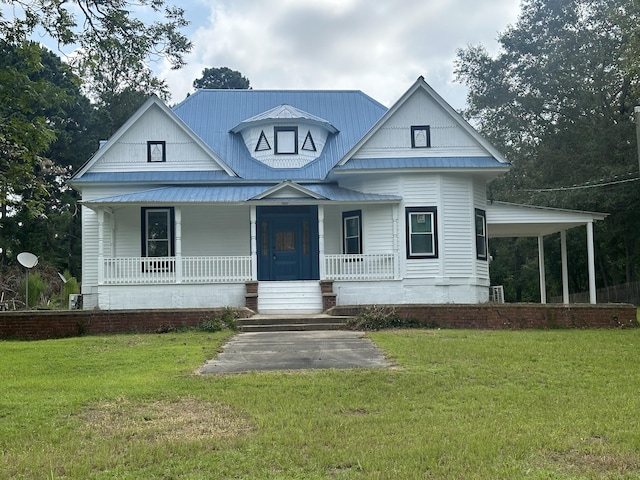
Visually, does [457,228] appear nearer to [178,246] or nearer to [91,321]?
[178,246]

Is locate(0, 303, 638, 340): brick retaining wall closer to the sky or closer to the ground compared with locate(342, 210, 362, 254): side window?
closer to the ground

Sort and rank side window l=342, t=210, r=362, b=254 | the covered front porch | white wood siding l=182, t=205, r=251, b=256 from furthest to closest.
Answer: white wood siding l=182, t=205, r=251, b=256 → side window l=342, t=210, r=362, b=254 → the covered front porch

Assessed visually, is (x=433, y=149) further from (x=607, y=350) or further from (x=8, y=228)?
(x=8, y=228)

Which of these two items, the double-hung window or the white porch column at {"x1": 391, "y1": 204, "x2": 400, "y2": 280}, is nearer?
the white porch column at {"x1": 391, "y1": 204, "x2": 400, "y2": 280}

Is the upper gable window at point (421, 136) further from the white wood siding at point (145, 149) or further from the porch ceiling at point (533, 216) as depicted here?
the white wood siding at point (145, 149)

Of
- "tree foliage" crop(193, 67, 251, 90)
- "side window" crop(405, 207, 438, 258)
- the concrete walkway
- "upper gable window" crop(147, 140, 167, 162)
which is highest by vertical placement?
"tree foliage" crop(193, 67, 251, 90)

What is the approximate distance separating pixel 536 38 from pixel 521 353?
2643 centimetres

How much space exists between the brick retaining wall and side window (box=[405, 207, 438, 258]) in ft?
12.3

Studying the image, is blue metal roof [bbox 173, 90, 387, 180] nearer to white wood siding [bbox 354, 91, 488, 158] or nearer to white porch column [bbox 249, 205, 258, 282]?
white wood siding [bbox 354, 91, 488, 158]

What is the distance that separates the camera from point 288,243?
68.4ft

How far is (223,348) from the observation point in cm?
1198

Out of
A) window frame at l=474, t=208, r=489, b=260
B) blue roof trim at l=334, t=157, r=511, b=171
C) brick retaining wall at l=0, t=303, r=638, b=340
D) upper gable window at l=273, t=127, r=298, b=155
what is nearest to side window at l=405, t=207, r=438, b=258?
blue roof trim at l=334, t=157, r=511, b=171

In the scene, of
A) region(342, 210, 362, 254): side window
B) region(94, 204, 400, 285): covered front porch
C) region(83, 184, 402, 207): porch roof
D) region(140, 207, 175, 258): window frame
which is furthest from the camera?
region(140, 207, 175, 258): window frame

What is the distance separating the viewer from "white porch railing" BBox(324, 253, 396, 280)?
18.8 m
